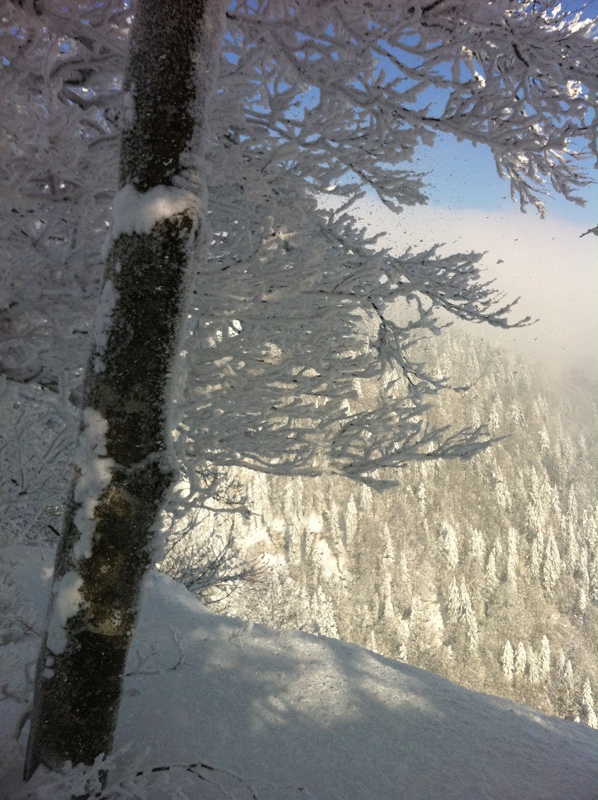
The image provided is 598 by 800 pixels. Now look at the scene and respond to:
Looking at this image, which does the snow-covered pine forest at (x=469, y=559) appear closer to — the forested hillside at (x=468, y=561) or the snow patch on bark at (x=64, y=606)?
the forested hillside at (x=468, y=561)

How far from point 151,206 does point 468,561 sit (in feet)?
290

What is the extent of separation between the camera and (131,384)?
6.60ft

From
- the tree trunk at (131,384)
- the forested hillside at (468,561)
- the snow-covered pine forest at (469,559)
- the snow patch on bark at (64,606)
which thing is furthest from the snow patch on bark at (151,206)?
the forested hillside at (468,561)

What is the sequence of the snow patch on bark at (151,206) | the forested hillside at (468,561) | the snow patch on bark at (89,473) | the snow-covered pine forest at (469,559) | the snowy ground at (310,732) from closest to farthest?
the snow patch on bark at (151,206) < the snow patch on bark at (89,473) < the snowy ground at (310,732) < the snow-covered pine forest at (469,559) < the forested hillside at (468,561)

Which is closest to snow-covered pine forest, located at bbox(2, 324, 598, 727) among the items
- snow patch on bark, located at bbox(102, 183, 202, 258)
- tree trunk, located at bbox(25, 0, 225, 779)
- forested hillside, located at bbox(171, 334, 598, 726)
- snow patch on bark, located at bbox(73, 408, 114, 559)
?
forested hillside, located at bbox(171, 334, 598, 726)

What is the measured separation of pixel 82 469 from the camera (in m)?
2.07

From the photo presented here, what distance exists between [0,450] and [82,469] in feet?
4.30

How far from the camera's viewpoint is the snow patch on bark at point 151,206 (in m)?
1.93

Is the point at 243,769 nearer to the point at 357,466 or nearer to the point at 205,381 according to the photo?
the point at 357,466

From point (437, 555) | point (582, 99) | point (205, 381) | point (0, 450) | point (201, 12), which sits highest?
point (582, 99)

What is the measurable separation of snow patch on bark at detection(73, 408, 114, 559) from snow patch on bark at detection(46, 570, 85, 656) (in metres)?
0.12

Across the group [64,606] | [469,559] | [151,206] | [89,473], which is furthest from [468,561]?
[151,206]

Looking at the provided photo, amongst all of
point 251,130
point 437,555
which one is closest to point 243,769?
point 251,130

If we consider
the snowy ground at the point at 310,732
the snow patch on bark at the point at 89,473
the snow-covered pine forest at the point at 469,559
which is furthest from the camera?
the snow-covered pine forest at the point at 469,559
